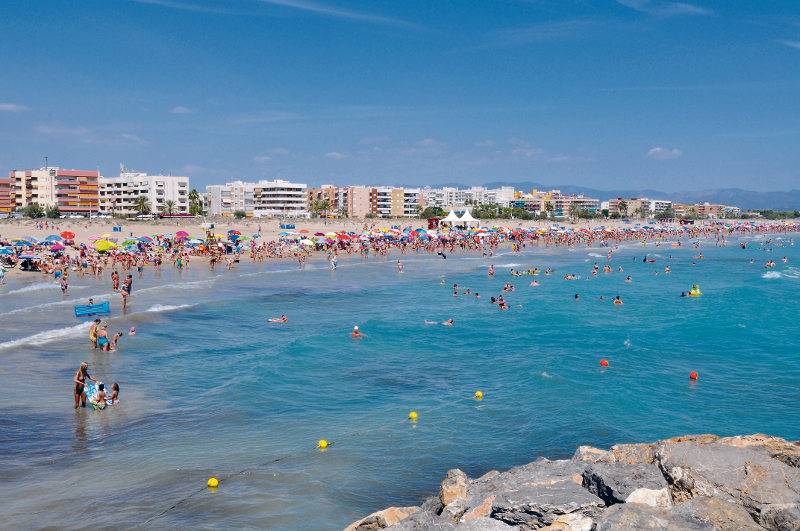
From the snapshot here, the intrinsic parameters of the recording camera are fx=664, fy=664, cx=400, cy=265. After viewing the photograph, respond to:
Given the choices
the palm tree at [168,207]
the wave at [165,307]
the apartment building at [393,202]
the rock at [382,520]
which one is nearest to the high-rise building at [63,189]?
the palm tree at [168,207]

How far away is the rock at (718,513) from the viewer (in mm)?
7023

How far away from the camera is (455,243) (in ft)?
253

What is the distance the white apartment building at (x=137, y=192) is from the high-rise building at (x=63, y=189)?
12.6 feet

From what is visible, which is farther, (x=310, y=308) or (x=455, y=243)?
(x=455, y=243)

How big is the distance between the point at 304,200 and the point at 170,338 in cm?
10457

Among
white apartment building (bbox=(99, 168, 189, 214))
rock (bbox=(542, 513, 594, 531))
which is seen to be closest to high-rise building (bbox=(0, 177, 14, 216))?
white apartment building (bbox=(99, 168, 189, 214))

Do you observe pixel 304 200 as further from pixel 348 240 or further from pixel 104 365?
pixel 104 365

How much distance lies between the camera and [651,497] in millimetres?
7539

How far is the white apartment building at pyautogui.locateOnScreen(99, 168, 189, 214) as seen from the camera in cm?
11300

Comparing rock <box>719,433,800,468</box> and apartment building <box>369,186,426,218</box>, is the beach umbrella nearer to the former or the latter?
rock <box>719,433,800,468</box>

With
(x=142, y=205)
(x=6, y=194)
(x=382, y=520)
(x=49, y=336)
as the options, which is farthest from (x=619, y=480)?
(x=6, y=194)

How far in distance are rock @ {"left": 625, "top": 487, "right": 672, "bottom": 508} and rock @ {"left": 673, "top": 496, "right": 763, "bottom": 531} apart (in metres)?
0.18

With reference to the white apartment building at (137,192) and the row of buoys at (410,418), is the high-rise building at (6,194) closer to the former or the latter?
the white apartment building at (137,192)

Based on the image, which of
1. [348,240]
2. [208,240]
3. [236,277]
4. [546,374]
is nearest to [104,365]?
[546,374]
